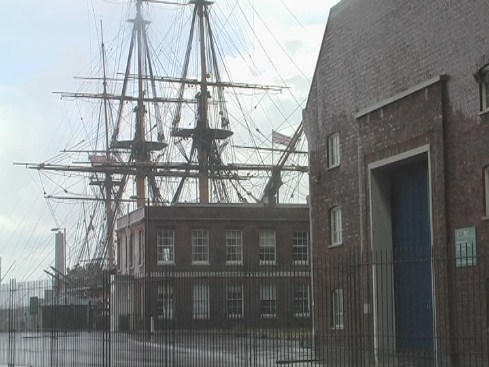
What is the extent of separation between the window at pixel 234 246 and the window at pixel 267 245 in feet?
4.50

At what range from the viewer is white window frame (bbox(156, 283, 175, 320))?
19.0 m

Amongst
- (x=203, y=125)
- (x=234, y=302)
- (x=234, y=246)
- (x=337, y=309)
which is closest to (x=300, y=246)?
(x=234, y=246)

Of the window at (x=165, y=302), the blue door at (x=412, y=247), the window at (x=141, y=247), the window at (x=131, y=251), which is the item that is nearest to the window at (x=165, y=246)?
the window at (x=141, y=247)

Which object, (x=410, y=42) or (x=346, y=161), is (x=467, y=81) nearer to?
(x=410, y=42)

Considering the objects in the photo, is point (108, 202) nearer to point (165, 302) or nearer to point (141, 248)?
point (141, 248)

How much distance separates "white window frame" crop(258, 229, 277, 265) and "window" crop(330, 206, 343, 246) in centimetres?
2529

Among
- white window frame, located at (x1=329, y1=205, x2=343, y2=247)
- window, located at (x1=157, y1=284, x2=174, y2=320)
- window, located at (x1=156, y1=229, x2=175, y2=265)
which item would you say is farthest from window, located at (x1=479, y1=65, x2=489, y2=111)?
window, located at (x1=156, y1=229, x2=175, y2=265)

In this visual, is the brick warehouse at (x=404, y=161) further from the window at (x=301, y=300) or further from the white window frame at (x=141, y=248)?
the white window frame at (x=141, y=248)

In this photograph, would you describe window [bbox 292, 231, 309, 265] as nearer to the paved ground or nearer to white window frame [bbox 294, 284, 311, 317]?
white window frame [bbox 294, 284, 311, 317]

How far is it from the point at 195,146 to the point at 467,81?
54.1 meters

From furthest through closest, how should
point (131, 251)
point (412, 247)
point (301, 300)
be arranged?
point (131, 251) < point (412, 247) < point (301, 300)

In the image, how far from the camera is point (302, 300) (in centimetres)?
2088

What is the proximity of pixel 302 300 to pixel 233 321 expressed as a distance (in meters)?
2.88

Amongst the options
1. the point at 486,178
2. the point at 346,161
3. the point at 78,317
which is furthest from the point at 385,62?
the point at 78,317
